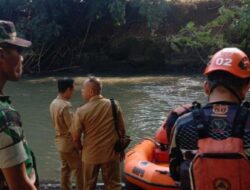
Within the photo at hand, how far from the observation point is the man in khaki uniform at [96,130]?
15.8ft

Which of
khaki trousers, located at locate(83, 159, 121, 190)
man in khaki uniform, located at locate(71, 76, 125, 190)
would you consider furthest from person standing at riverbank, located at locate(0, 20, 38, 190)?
khaki trousers, located at locate(83, 159, 121, 190)

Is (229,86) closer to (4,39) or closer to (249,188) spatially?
(249,188)

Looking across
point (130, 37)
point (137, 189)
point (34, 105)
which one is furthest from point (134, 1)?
point (137, 189)

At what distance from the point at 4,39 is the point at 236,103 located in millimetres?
961

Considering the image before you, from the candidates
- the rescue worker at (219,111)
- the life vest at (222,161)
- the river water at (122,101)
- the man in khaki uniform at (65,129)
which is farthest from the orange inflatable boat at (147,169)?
the life vest at (222,161)

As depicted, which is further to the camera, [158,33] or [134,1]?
[158,33]

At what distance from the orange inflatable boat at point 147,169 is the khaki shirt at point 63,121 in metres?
0.84

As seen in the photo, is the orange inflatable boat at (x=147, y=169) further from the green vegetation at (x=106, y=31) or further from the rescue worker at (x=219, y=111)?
the green vegetation at (x=106, y=31)

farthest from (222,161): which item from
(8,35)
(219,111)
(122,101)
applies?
(122,101)

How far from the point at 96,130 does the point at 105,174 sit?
0.47 metres

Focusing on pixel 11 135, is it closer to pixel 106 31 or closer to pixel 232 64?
pixel 232 64

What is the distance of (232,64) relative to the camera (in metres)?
2.01

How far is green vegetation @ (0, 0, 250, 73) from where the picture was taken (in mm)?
23234

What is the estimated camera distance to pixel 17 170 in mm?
1969
